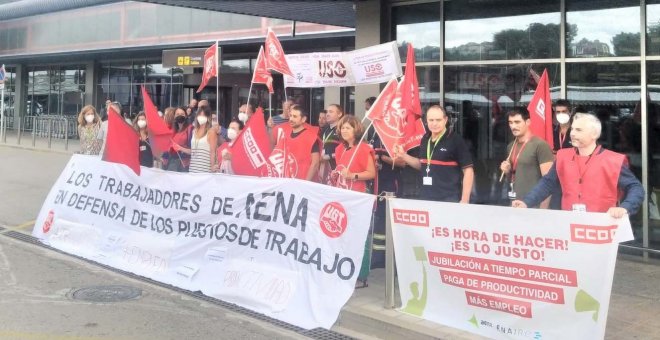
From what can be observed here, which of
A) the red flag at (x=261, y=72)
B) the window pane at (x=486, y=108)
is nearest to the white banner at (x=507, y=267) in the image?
the red flag at (x=261, y=72)

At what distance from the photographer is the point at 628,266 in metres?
7.48

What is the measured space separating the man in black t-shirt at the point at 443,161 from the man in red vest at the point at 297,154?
129 cm

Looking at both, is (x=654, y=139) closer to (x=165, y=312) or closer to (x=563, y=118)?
(x=563, y=118)

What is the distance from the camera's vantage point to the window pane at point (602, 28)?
8023 mm

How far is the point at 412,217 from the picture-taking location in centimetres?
516

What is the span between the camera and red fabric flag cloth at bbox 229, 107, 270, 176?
7008 millimetres

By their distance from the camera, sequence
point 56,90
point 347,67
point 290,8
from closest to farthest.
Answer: point 347,67
point 290,8
point 56,90

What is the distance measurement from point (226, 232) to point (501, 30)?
219 inches

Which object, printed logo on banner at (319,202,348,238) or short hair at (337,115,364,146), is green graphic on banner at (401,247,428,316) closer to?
printed logo on banner at (319,202,348,238)

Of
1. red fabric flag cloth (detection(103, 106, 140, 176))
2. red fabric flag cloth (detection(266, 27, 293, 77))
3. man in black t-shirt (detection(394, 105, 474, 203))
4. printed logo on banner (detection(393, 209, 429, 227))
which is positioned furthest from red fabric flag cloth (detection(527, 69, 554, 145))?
red fabric flag cloth (detection(103, 106, 140, 176))

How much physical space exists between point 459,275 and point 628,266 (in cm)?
375

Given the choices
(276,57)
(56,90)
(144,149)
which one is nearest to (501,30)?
(276,57)

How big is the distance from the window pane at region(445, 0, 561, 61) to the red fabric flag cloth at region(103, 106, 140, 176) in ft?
16.9

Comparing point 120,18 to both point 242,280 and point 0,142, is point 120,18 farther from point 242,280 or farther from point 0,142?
point 242,280
